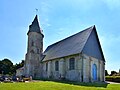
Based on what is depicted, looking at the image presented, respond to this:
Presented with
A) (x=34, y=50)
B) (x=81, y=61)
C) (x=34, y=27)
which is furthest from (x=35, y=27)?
(x=81, y=61)

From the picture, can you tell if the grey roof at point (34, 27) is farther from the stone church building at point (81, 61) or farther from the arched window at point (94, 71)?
the arched window at point (94, 71)

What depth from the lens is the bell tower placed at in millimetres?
43094

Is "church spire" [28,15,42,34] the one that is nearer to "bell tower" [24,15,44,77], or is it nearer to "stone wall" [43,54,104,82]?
"bell tower" [24,15,44,77]

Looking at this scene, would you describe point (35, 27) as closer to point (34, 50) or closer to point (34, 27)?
point (34, 27)

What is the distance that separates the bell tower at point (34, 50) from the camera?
4309 centimetres

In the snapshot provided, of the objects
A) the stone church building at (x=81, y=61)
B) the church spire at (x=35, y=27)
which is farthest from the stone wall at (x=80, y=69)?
the church spire at (x=35, y=27)

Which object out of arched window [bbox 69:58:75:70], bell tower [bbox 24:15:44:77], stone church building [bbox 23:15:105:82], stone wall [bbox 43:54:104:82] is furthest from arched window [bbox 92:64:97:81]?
bell tower [bbox 24:15:44:77]

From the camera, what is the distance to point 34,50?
4428 centimetres

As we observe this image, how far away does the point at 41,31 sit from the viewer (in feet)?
152

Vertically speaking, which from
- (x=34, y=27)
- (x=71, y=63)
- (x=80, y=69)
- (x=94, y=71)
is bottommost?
(x=94, y=71)

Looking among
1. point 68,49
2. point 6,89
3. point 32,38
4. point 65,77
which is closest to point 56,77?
point 65,77

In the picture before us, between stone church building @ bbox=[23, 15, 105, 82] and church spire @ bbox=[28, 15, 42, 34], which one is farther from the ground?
church spire @ bbox=[28, 15, 42, 34]

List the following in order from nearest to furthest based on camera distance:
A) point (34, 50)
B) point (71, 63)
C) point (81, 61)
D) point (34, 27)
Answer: point (81, 61), point (71, 63), point (34, 50), point (34, 27)

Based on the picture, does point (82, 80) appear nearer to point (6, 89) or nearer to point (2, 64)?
point (6, 89)
